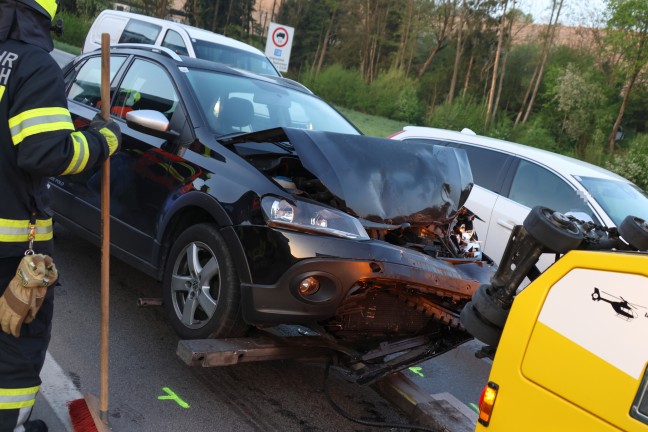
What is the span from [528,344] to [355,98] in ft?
165

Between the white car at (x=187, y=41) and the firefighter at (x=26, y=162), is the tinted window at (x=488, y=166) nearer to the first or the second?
the white car at (x=187, y=41)

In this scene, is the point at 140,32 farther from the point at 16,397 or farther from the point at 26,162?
the point at 16,397

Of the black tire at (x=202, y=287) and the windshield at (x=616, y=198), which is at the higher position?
the windshield at (x=616, y=198)

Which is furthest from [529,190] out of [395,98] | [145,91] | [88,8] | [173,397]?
[88,8]

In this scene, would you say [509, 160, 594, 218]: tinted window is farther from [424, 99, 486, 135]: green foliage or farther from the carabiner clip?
[424, 99, 486, 135]: green foliage

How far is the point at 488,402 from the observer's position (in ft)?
6.49

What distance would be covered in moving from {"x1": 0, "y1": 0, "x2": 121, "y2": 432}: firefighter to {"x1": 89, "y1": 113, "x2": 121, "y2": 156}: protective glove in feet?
0.39

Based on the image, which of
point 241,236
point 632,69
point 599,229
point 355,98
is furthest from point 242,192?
point 355,98

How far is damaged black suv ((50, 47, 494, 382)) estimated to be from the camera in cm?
322

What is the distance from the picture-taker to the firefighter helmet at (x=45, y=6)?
241cm

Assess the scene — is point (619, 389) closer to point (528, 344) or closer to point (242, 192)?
point (528, 344)

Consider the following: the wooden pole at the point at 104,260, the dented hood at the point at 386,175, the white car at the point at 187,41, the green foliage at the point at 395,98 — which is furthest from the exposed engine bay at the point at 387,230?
the green foliage at the point at 395,98

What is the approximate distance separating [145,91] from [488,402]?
3.59 meters

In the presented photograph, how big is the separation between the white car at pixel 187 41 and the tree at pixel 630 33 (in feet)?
61.5
